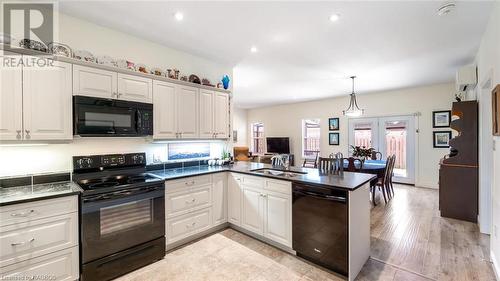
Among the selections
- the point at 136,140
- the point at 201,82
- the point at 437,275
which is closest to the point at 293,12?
the point at 201,82

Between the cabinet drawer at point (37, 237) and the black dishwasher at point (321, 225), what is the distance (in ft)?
7.32

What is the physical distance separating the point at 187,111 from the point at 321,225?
92.0 inches

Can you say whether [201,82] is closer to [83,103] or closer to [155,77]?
[155,77]

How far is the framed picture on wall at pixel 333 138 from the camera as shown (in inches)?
295

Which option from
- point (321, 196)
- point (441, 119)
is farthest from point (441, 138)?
point (321, 196)

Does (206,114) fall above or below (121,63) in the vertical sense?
below

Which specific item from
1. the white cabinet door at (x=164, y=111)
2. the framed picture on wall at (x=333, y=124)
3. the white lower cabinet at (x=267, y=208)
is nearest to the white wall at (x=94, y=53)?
the white cabinet door at (x=164, y=111)

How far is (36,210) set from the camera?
1860mm

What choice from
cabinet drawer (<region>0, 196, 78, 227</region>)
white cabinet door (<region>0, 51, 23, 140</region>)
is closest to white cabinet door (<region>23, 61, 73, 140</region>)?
white cabinet door (<region>0, 51, 23, 140</region>)

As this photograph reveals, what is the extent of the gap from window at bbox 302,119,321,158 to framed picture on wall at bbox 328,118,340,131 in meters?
0.46

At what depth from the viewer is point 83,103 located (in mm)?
2314

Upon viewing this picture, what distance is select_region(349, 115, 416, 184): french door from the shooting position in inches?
243

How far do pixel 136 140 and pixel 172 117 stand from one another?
568 millimetres
